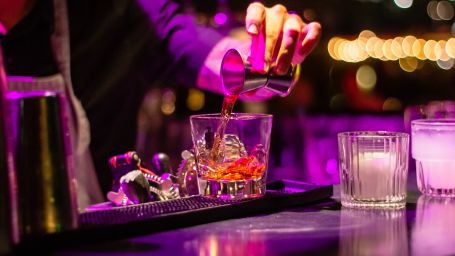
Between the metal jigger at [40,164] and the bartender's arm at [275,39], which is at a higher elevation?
the bartender's arm at [275,39]

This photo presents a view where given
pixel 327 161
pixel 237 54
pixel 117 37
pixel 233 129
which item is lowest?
pixel 327 161

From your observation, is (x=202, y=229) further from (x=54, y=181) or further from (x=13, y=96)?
(x=13, y=96)

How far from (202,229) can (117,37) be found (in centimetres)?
122

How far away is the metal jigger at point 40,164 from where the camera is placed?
935 mm

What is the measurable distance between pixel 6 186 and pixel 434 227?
26.7 inches

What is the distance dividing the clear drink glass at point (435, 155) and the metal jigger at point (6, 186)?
2.83ft

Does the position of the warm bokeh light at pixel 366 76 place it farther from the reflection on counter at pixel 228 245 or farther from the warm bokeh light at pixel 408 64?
the reflection on counter at pixel 228 245

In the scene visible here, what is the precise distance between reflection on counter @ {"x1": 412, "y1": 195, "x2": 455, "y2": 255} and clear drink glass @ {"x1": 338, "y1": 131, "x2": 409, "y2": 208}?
0.21 ft

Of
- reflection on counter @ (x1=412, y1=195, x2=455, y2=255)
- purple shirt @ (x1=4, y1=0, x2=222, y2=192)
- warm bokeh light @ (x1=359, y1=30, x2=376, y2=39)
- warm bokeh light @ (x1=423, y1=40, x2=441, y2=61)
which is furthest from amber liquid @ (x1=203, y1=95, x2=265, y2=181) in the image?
warm bokeh light @ (x1=423, y1=40, x2=441, y2=61)

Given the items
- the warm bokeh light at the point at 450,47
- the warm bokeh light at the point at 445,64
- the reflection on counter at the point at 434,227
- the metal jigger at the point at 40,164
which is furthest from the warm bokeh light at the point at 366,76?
the metal jigger at the point at 40,164

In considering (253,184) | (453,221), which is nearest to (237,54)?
(253,184)

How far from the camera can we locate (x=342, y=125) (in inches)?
166

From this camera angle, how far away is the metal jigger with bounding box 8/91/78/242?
0.94 metres

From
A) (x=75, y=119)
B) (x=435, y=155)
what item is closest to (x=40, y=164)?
(x=435, y=155)
